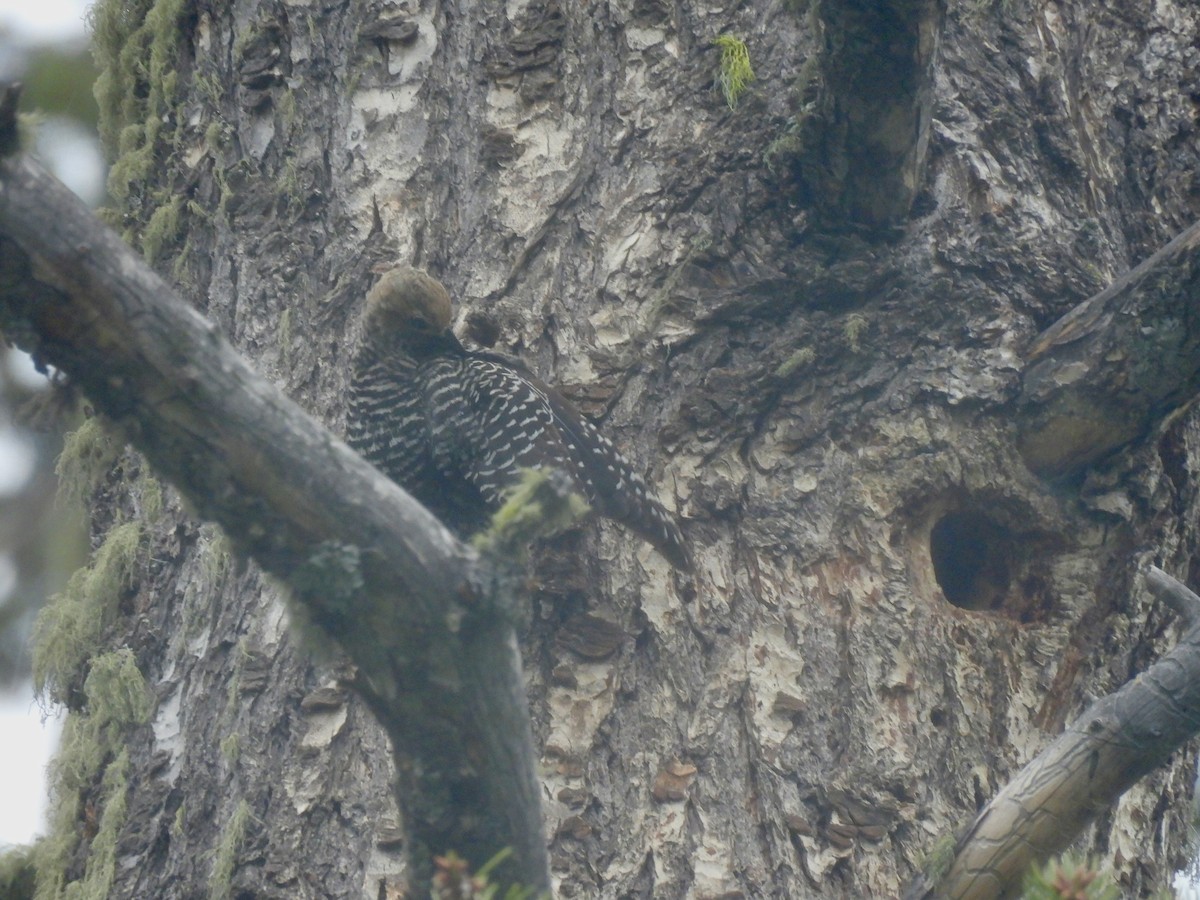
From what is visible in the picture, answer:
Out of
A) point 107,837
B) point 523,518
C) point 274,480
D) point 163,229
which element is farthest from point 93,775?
point 523,518

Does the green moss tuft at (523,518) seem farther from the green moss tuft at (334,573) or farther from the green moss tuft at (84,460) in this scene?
the green moss tuft at (84,460)

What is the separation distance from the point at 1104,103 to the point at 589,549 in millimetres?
2066

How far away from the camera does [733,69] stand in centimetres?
336

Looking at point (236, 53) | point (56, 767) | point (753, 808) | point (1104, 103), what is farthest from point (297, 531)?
point (1104, 103)

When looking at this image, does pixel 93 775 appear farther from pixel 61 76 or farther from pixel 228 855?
pixel 61 76

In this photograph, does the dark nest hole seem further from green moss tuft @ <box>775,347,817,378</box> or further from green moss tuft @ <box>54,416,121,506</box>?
green moss tuft @ <box>54,416,121,506</box>

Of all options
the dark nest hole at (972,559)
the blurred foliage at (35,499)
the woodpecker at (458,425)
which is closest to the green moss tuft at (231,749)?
the woodpecker at (458,425)

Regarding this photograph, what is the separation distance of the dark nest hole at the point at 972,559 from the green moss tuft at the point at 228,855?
Answer: 1.77 meters

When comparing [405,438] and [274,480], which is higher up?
[405,438]

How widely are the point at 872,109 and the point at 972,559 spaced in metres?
1.23

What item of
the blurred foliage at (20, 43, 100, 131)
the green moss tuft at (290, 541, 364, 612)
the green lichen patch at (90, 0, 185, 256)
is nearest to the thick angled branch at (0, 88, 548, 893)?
the green moss tuft at (290, 541, 364, 612)

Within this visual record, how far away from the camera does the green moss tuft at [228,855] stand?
2.62 meters

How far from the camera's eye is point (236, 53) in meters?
3.64

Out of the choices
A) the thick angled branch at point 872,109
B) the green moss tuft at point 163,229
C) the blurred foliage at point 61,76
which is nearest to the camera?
the thick angled branch at point 872,109
